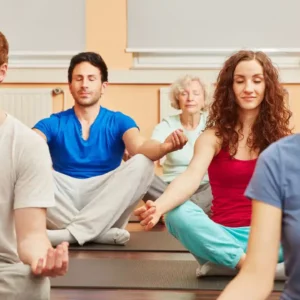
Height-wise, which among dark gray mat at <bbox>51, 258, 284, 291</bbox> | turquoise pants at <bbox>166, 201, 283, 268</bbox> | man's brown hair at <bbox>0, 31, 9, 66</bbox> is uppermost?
man's brown hair at <bbox>0, 31, 9, 66</bbox>

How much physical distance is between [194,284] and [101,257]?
0.64 meters

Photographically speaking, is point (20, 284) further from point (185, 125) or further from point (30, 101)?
point (30, 101)

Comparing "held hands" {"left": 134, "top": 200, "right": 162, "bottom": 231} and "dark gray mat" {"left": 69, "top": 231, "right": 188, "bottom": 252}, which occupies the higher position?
"held hands" {"left": 134, "top": 200, "right": 162, "bottom": 231}

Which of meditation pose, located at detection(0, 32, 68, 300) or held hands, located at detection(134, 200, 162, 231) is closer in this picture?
meditation pose, located at detection(0, 32, 68, 300)

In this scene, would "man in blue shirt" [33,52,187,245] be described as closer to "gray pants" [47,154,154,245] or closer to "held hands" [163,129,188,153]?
"gray pants" [47,154,154,245]

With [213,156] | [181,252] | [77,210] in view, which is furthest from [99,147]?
[213,156]

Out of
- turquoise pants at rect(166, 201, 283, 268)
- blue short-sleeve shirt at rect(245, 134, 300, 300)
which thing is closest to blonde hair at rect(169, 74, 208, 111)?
turquoise pants at rect(166, 201, 283, 268)

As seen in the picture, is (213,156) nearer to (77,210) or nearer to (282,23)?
(77,210)

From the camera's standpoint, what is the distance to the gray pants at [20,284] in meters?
1.53

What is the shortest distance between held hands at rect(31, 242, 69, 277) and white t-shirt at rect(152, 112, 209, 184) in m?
2.63

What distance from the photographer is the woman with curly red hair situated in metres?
2.26

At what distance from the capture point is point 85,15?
191 inches

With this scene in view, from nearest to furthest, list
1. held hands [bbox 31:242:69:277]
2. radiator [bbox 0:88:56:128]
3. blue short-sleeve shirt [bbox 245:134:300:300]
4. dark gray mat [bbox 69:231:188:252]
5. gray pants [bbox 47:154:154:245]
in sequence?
blue short-sleeve shirt [bbox 245:134:300:300]
held hands [bbox 31:242:69:277]
dark gray mat [bbox 69:231:188:252]
gray pants [bbox 47:154:154:245]
radiator [bbox 0:88:56:128]

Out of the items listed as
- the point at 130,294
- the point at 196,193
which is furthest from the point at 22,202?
the point at 196,193
